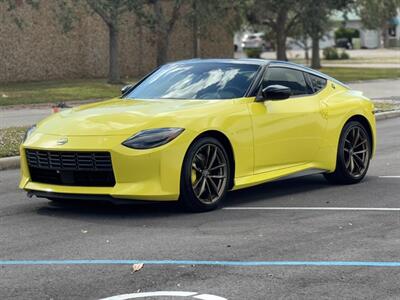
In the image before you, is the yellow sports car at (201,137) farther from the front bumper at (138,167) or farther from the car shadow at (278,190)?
the car shadow at (278,190)

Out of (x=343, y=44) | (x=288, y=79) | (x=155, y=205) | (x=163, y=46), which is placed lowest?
(x=343, y=44)

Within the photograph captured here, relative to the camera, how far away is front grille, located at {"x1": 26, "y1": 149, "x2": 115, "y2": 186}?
308 inches

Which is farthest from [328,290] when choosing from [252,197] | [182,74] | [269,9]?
[269,9]

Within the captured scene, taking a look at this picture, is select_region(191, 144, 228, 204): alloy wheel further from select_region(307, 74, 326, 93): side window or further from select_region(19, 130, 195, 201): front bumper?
select_region(307, 74, 326, 93): side window

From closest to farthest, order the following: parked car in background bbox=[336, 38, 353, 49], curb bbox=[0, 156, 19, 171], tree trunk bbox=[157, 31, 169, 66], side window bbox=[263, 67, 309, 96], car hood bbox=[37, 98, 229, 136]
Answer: car hood bbox=[37, 98, 229, 136] → side window bbox=[263, 67, 309, 96] → curb bbox=[0, 156, 19, 171] → tree trunk bbox=[157, 31, 169, 66] → parked car in background bbox=[336, 38, 353, 49]

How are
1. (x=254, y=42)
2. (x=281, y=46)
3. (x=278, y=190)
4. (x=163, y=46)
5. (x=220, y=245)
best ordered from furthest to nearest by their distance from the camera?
(x=254, y=42), (x=281, y=46), (x=163, y=46), (x=278, y=190), (x=220, y=245)

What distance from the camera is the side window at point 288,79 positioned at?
932 centimetres

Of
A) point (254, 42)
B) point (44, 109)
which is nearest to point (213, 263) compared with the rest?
point (44, 109)

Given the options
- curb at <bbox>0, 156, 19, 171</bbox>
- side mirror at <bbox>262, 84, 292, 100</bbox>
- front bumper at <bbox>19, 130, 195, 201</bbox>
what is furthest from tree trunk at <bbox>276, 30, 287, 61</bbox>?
front bumper at <bbox>19, 130, 195, 201</bbox>

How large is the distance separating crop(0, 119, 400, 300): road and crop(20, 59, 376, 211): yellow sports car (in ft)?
0.98

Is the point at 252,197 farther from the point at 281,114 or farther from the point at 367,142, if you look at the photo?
the point at 367,142

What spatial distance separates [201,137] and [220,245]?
1.61 m

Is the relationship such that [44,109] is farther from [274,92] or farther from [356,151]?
[274,92]

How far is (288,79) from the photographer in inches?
380
